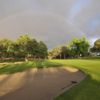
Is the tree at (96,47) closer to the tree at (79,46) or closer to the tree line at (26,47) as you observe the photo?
the tree line at (26,47)

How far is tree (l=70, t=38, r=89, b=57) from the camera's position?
129 metres

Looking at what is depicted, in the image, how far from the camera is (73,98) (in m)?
10.1

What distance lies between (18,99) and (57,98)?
1.77 metres

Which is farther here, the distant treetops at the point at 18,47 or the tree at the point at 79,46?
the tree at the point at 79,46

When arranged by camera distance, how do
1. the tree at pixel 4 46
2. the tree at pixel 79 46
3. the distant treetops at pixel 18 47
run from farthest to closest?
the tree at pixel 79 46 < the tree at pixel 4 46 < the distant treetops at pixel 18 47

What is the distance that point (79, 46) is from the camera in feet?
427

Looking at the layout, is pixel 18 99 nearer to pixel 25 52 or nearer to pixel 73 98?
pixel 73 98

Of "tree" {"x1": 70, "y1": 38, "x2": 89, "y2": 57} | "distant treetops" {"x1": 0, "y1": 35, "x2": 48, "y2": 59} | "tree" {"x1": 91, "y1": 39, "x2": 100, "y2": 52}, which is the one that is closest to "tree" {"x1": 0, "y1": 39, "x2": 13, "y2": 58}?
"distant treetops" {"x1": 0, "y1": 35, "x2": 48, "y2": 59}

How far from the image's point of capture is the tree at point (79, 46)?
129 metres

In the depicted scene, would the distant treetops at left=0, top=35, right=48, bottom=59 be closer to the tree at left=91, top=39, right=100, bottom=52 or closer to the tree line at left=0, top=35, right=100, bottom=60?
the tree line at left=0, top=35, right=100, bottom=60

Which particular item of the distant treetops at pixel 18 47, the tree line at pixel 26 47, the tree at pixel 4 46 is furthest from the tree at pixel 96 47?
the tree at pixel 4 46

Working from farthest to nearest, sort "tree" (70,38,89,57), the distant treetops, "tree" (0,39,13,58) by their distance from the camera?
"tree" (70,38,89,57), "tree" (0,39,13,58), the distant treetops

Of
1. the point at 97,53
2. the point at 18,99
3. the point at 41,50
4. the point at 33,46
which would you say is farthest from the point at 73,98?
the point at 97,53

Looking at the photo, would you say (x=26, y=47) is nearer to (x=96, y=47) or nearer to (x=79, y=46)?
(x=79, y=46)
